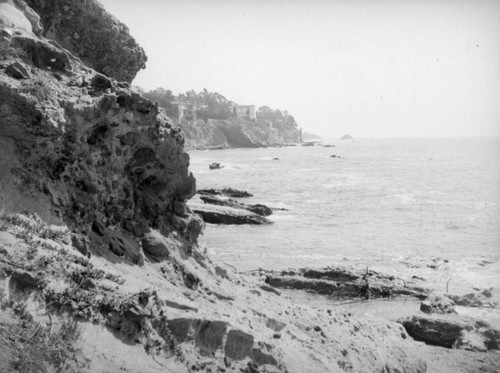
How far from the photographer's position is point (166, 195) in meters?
9.33

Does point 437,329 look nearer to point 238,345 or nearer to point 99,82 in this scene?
point 238,345

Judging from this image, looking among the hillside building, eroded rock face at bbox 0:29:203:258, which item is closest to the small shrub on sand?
eroded rock face at bbox 0:29:203:258

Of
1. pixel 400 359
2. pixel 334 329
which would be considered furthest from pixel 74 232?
pixel 400 359

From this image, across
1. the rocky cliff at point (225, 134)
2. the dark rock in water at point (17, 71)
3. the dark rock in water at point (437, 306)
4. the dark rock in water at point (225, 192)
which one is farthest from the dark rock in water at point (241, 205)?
the rocky cliff at point (225, 134)

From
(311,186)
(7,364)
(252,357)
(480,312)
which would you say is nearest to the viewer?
(7,364)

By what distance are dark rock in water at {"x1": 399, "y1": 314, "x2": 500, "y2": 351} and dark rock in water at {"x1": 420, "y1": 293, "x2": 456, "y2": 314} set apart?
1048 millimetres

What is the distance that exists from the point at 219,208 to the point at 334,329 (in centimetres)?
1783

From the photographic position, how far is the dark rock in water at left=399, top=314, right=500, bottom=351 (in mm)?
9930

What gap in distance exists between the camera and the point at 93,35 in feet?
36.6

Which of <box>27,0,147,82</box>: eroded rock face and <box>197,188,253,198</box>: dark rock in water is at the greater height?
<box>27,0,147,82</box>: eroded rock face

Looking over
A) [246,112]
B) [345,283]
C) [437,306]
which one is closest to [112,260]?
[345,283]

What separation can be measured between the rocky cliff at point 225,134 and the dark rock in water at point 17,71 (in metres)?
112

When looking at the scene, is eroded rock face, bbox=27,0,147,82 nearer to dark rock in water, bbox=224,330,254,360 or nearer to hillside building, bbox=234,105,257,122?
dark rock in water, bbox=224,330,254,360

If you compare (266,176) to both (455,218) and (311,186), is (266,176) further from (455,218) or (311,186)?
(455,218)
